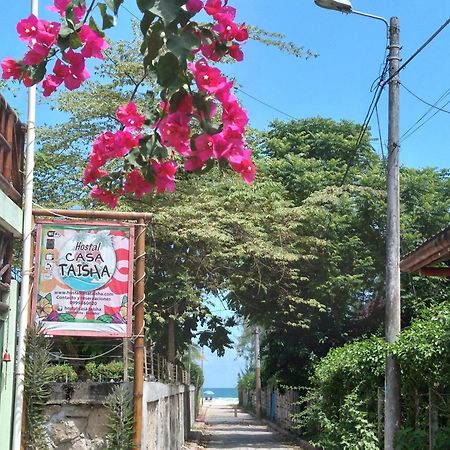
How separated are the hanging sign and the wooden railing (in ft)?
1.96

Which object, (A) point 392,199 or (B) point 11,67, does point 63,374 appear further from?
(B) point 11,67

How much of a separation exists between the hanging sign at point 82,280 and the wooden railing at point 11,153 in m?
0.60

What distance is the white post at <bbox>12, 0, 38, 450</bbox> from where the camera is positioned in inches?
342

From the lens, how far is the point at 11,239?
29.1 ft

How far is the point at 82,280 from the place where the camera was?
9.15m

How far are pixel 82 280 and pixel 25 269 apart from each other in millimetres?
681

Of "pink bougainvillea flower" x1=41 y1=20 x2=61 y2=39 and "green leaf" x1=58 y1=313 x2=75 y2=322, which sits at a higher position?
"pink bougainvillea flower" x1=41 y1=20 x2=61 y2=39

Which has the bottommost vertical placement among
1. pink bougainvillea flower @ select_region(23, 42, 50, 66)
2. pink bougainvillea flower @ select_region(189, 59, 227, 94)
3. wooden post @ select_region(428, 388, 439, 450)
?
wooden post @ select_region(428, 388, 439, 450)

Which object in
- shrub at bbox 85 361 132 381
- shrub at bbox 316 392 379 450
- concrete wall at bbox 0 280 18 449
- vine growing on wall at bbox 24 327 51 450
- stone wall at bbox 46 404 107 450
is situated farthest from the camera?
shrub at bbox 316 392 379 450

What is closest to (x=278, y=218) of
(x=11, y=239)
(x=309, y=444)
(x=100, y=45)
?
(x=309, y=444)

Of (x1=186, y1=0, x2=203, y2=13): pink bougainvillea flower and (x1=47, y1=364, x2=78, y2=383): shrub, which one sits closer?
(x1=186, y1=0, x2=203, y2=13): pink bougainvillea flower

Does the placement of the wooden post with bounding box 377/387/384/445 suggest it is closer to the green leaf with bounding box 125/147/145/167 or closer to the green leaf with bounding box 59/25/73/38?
the green leaf with bounding box 125/147/145/167

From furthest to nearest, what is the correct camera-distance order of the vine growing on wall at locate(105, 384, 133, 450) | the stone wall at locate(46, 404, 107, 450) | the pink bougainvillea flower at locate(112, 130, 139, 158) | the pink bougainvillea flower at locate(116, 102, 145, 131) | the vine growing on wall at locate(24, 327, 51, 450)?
the stone wall at locate(46, 404, 107, 450) → the vine growing on wall at locate(105, 384, 133, 450) → the vine growing on wall at locate(24, 327, 51, 450) → the pink bougainvillea flower at locate(116, 102, 145, 131) → the pink bougainvillea flower at locate(112, 130, 139, 158)

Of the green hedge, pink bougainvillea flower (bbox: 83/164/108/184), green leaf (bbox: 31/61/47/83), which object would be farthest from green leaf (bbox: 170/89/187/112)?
the green hedge
